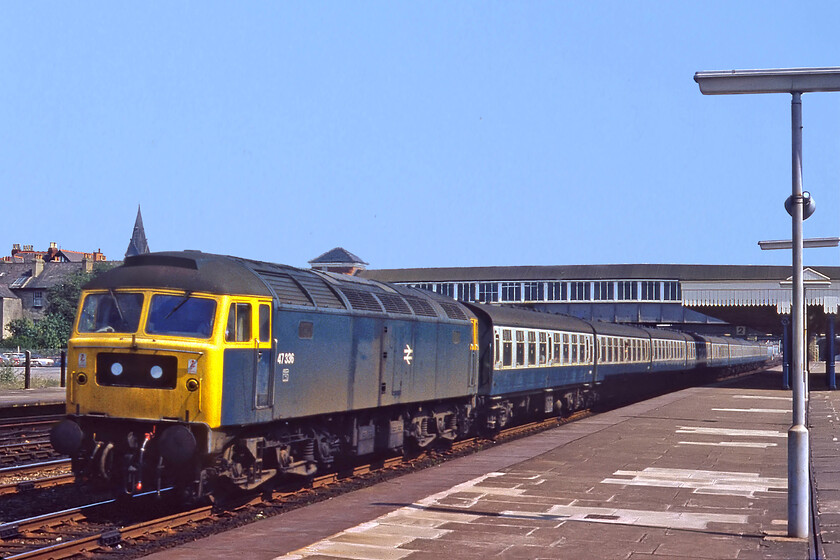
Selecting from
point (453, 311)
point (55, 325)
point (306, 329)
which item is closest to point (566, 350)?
point (453, 311)

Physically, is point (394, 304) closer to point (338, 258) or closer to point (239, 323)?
point (239, 323)

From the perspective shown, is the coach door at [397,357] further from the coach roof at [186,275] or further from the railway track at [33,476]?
the railway track at [33,476]

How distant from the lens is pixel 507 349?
2595 centimetres

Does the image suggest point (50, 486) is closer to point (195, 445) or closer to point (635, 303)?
point (195, 445)

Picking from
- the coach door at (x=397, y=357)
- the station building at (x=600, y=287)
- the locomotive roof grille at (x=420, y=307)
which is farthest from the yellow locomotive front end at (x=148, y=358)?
the station building at (x=600, y=287)

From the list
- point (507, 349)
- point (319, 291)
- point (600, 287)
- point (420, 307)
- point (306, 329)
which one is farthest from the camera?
point (600, 287)

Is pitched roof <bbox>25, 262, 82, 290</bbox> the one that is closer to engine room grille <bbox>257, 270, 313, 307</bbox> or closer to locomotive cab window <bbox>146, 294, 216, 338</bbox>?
engine room grille <bbox>257, 270, 313, 307</bbox>

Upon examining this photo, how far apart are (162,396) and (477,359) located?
12068 millimetres

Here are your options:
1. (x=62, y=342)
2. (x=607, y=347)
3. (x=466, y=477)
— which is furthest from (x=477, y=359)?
(x=62, y=342)

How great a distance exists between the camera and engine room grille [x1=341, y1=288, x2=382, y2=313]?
1691cm

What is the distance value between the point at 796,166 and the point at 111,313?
892 centimetres

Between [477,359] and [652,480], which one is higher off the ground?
[477,359]

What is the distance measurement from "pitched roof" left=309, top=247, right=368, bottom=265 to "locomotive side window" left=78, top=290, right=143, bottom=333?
143900 mm

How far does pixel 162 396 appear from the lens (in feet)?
42.1
